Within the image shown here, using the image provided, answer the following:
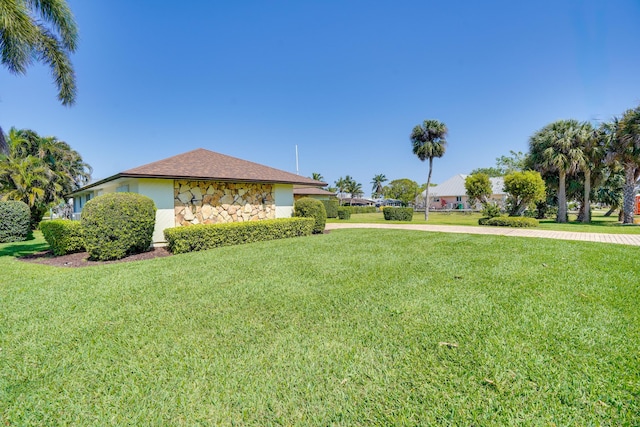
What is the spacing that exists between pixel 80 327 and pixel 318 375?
3104 mm

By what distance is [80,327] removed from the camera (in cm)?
336

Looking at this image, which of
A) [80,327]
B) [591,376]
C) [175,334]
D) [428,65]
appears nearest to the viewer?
[591,376]

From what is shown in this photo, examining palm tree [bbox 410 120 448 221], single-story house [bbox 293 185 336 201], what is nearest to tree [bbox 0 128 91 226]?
single-story house [bbox 293 185 336 201]

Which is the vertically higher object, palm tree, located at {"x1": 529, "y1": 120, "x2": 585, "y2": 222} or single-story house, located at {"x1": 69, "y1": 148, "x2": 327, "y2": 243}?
palm tree, located at {"x1": 529, "y1": 120, "x2": 585, "y2": 222}

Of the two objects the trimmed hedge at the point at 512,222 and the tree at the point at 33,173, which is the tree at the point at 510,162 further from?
the tree at the point at 33,173

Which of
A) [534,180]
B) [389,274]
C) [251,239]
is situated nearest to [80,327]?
[389,274]

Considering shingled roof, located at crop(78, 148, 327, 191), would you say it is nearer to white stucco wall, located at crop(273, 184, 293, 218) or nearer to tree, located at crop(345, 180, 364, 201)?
white stucco wall, located at crop(273, 184, 293, 218)

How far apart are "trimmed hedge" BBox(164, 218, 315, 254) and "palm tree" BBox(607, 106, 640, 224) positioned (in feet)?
63.2

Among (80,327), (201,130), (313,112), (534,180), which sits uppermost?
(313,112)

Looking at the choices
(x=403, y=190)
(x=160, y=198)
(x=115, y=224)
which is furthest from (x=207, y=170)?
(x=403, y=190)

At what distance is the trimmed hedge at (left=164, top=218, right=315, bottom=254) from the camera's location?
8664 mm

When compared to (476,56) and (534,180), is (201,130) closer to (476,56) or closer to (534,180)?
(476,56)

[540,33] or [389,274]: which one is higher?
[540,33]

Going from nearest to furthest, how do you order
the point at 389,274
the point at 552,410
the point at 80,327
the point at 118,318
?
the point at 552,410 < the point at 80,327 < the point at 118,318 < the point at 389,274
